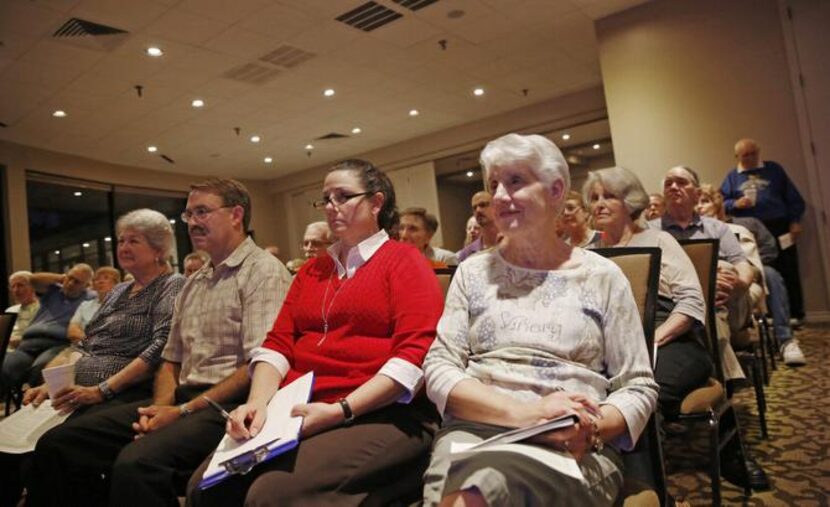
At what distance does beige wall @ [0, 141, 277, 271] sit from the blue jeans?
29.9 feet

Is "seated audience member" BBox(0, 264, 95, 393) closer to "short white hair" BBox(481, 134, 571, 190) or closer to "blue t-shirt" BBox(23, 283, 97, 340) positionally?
"blue t-shirt" BBox(23, 283, 97, 340)

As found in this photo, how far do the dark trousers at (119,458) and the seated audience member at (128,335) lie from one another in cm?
19

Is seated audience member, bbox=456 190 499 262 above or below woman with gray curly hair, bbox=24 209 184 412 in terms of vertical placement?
above

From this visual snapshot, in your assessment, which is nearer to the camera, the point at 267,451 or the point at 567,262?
the point at 267,451

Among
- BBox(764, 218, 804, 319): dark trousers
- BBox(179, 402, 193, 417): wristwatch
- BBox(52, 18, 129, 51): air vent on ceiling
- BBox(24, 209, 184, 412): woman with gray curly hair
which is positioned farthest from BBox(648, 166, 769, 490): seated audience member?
BBox(52, 18, 129, 51): air vent on ceiling

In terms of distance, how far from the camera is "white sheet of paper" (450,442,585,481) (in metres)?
0.97

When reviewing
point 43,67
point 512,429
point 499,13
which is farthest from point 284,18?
point 512,429

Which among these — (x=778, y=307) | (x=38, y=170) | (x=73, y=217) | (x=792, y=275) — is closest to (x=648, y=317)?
(x=778, y=307)

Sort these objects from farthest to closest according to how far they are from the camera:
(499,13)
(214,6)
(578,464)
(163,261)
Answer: (499,13) → (214,6) → (163,261) → (578,464)

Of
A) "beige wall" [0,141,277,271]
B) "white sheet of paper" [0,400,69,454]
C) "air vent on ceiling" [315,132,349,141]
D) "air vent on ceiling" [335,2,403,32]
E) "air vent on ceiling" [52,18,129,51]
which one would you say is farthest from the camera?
"air vent on ceiling" [315,132,349,141]

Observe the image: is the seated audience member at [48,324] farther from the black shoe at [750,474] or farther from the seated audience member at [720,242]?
the black shoe at [750,474]

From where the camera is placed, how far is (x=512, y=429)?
3.62ft

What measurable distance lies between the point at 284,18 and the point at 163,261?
3424 mm

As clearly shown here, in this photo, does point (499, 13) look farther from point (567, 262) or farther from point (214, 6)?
point (567, 262)
